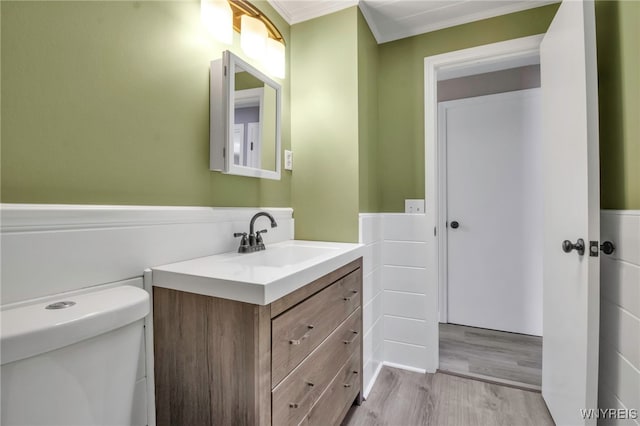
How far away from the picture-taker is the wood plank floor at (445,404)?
58.8 inches

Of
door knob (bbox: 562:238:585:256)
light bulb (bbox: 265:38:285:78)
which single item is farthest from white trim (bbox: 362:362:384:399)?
light bulb (bbox: 265:38:285:78)

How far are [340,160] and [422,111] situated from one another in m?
0.74

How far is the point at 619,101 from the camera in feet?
3.73

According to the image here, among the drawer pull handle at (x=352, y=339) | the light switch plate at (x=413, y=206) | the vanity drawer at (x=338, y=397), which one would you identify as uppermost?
the light switch plate at (x=413, y=206)

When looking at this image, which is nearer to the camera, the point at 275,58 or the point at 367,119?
the point at 275,58

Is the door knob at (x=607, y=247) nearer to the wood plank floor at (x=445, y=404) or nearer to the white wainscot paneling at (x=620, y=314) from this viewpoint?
the white wainscot paneling at (x=620, y=314)

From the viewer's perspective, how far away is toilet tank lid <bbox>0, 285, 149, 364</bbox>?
0.55 metres

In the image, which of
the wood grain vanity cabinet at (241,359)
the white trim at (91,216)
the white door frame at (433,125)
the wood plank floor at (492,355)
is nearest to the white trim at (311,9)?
the white door frame at (433,125)

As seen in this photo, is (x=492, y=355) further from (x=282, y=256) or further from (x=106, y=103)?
(x=106, y=103)

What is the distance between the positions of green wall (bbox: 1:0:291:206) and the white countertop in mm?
272

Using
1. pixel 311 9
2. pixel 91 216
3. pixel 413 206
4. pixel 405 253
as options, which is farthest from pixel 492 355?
pixel 311 9

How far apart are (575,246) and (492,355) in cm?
133

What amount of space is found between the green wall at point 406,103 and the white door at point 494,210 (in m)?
0.78

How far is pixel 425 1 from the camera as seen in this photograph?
174 centimetres
